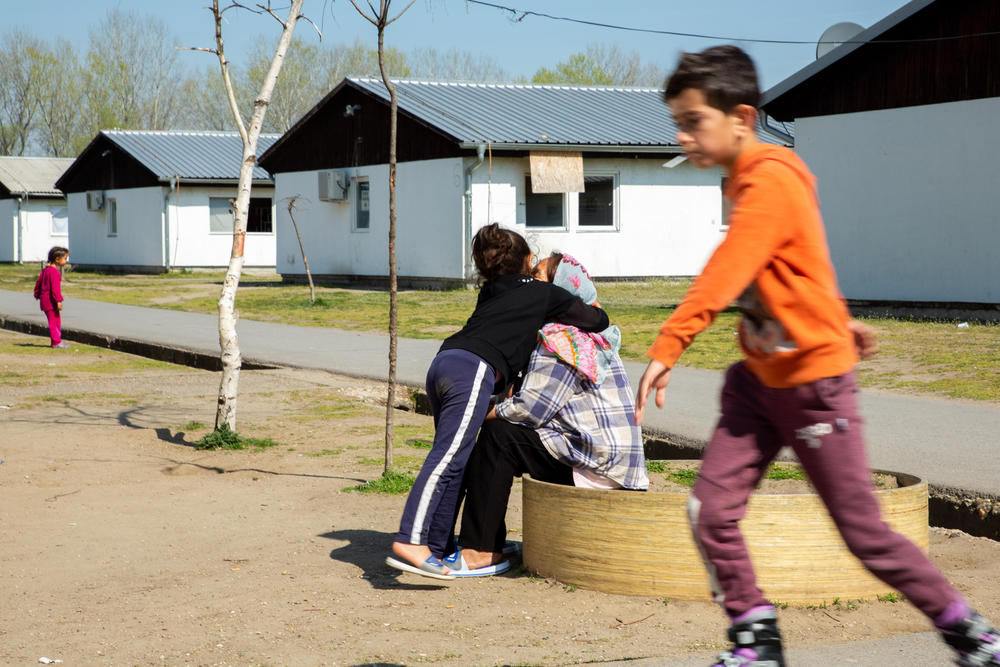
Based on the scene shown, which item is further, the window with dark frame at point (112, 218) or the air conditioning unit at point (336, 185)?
the window with dark frame at point (112, 218)

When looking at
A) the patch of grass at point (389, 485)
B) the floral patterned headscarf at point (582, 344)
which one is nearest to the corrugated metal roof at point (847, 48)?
the patch of grass at point (389, 485)

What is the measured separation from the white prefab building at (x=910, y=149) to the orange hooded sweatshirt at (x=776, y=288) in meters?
15.1

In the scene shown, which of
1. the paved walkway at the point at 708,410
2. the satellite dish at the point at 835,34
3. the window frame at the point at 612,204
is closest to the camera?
the paved walkway at the point at 708,410

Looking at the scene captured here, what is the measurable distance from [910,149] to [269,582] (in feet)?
50.8

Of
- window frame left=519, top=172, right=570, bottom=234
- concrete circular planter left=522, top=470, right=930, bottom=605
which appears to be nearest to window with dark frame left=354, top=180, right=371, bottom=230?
window frame left=519, top=172, right=570, bottom=234

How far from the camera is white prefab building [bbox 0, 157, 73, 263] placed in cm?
5225

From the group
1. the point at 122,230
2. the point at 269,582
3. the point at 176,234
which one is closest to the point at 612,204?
the point at 176,234

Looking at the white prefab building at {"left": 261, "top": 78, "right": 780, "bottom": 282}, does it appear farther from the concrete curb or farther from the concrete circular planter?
the concrete circular planter

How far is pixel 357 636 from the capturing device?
391 cm

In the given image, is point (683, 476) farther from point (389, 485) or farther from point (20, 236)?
point (20, 236)

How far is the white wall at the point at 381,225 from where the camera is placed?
87.4 ft

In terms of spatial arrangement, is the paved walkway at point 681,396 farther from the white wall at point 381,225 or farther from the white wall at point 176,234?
the white wall at point 176,234

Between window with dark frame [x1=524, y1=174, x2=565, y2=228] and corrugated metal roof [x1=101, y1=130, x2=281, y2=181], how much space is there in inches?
558

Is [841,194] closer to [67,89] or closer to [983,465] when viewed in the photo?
[983,465]
